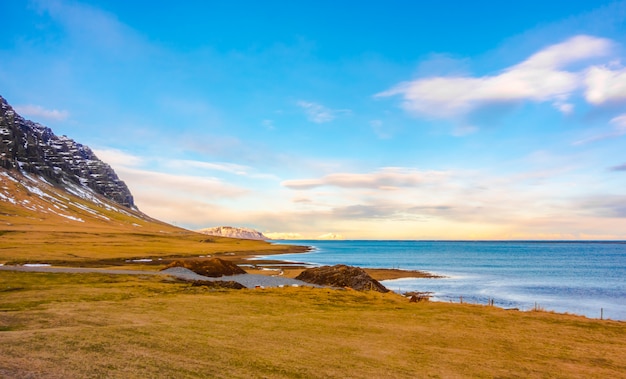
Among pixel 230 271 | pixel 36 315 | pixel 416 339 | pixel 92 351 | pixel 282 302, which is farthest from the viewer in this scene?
pixel 230 271

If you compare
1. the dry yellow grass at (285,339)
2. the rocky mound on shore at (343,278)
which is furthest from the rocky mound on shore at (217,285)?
the rocky mound on shore at (343,278)

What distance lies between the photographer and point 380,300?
40656 mm

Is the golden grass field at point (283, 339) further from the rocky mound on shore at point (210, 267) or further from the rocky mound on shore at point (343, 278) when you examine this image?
the rocky mound on shore at point (210, 267)

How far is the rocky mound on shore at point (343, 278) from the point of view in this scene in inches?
2530

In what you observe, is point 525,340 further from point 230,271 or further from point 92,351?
point 230,271

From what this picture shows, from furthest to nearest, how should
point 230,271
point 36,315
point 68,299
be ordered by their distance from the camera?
point 230,271, point 68,299, point 36,315

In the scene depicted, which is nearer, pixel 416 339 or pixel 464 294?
pixel 416 339

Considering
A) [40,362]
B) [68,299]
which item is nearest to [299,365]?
[40,362]

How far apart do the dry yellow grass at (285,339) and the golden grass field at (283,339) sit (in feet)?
0.21

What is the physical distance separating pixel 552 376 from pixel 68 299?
33.0 m

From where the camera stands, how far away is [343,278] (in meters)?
66.8

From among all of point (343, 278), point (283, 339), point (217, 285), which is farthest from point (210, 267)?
point (283, 339)

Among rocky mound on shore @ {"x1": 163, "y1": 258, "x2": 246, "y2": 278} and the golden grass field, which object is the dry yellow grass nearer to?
the golden grass field

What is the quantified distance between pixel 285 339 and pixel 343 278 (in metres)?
46.5
